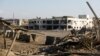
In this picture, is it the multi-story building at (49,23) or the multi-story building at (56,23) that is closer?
the multi-story building at (56,23)

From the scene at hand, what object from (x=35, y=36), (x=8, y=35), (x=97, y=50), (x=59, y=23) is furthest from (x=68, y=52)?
(x=59, y=23)

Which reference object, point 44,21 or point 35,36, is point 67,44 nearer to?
point 35,36

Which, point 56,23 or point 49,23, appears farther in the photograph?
point 49,23

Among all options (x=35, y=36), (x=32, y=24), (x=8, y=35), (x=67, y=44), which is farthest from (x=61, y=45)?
(x=32, y=24)

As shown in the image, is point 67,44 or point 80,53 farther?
point 67,44

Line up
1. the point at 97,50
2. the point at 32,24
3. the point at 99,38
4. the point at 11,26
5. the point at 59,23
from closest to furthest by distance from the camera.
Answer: the point at 11,26
the point at 97,50
the point at 99,38
the point at 59,23
the point at 32,24

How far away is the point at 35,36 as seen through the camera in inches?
1240

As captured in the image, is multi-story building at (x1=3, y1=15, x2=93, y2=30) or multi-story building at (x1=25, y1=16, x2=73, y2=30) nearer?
multi-story building at (x1=3, y1=15, x2=93, y2=30)

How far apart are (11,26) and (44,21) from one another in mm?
94320

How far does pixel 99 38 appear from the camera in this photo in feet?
67.4

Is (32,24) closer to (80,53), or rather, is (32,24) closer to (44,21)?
(44,21)

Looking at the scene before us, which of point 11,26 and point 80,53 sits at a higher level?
point 11,26

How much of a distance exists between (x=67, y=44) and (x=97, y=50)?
208 centimetres

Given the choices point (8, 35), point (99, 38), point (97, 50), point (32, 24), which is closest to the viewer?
point (97, 50)
